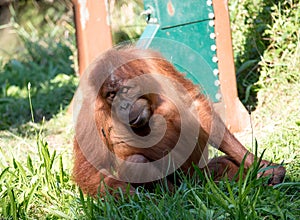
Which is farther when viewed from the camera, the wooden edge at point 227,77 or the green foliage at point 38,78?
the green foliage at point 38,78

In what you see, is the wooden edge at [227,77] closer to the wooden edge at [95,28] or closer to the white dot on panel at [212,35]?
the white dot on panel at [212,35]

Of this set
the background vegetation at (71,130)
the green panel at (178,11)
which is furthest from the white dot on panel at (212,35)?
the background vegetation at (71,130)

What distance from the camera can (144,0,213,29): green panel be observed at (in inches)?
161

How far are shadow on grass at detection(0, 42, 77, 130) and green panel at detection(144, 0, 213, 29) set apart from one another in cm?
136

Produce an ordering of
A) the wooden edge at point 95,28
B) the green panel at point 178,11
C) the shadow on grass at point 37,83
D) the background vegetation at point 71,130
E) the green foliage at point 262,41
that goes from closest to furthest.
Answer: the background vegetation at point 71,130 → the green panel at point 178,11 → the wooden edge at point 95,28 → the green foliage at point 262,41 → the shadow on grass at point 37,83

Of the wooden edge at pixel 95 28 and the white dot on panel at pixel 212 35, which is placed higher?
the wooden edge at pixel 95 28

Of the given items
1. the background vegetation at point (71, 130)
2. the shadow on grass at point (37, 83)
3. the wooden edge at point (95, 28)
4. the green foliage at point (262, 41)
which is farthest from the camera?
the shadow on grass at point (37, 83)

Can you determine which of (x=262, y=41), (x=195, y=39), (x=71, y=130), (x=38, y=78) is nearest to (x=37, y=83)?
(x=38, y=78)

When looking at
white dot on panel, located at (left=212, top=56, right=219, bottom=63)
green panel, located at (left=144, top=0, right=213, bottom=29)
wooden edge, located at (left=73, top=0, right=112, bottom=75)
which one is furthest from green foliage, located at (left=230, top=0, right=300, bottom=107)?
wooden edge, located at (left=73, top=0, right=112, bottom=75)

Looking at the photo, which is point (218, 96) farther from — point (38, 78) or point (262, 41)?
point (38, 78)

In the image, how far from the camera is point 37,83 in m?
6.42

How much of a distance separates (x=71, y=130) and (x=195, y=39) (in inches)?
43.6

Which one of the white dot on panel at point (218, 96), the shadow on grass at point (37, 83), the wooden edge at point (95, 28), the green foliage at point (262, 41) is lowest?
the shadow on grass at point (37, 83)

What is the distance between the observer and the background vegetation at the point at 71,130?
2.57m
